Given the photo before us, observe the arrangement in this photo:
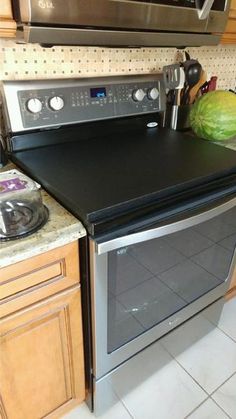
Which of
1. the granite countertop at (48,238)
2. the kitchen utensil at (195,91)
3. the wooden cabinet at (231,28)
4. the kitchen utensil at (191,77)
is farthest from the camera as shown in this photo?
the kitchen utensil at (195,91)

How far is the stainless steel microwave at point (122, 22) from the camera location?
0.74 m

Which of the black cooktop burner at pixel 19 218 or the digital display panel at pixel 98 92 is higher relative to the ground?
the digital display panel at pixel 98 92

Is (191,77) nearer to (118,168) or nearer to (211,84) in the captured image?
(211,84)

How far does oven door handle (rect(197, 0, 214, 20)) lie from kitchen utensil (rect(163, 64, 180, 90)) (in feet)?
0.92

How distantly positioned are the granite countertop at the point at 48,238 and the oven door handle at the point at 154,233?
65mm

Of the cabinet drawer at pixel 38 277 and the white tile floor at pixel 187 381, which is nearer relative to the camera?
the cabinet drawer at pixel 38 277

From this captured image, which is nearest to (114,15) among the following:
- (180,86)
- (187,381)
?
(180,86)

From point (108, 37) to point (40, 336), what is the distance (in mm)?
864

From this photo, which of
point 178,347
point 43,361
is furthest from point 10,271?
point 178,347

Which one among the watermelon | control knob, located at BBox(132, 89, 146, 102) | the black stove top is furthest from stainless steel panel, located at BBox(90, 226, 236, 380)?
control knob, located at BBox(132, 89, 146, 102)

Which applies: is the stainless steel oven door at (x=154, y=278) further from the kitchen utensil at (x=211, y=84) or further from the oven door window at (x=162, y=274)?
the kitchen utensil at (x=211, y=84)

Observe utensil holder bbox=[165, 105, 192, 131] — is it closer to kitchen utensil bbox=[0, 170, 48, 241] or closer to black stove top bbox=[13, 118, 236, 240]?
black stove top bbox=[13, 118, 236, 240]

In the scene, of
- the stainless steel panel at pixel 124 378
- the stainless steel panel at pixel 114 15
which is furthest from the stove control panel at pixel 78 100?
the stainless steel panel at pixel 124 378

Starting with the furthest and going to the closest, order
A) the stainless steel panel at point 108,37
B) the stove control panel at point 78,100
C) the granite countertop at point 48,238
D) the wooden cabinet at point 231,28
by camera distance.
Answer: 1. the wooden cabinet at point 231,28
2. the stove control panel at point 78,100
3. the stainless steel panel at point 108,37
4. the granite countertop at point 48,238
